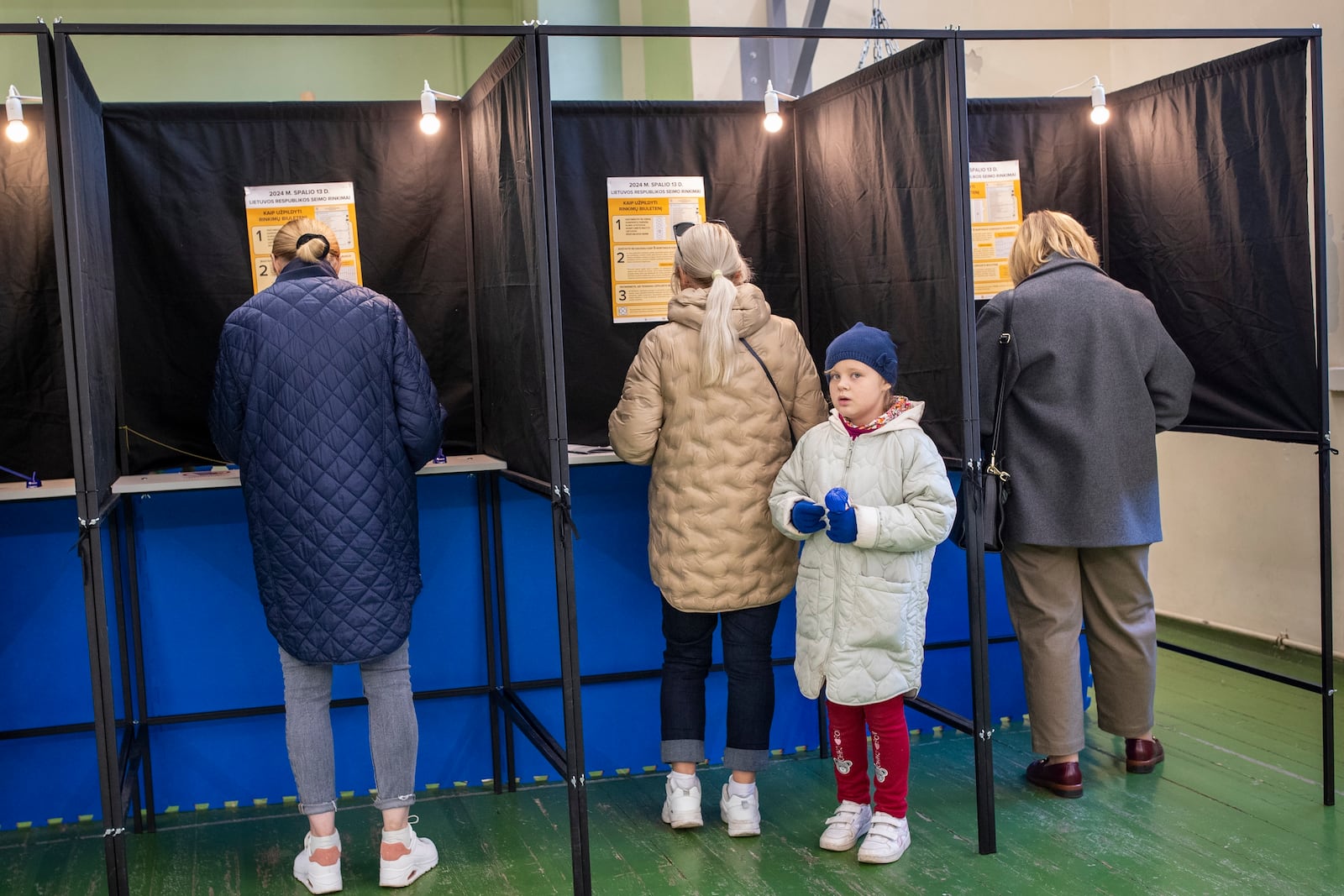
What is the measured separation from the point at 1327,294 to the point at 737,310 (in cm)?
287

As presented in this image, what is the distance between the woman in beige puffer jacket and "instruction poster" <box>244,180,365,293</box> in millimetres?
1002

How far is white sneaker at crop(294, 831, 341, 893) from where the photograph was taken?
9.75 feet

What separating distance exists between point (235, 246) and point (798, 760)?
7.44 feet

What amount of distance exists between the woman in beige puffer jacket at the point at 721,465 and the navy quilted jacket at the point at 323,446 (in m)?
0.63

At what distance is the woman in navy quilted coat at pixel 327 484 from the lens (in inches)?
113

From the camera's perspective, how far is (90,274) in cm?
273

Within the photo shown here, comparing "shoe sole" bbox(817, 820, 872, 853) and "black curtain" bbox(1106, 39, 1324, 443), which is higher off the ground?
"black curtain" bbox(1106, 39, 1324, 443)

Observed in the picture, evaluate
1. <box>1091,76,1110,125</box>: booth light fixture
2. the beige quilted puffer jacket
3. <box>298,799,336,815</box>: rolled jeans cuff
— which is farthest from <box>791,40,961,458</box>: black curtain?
<box>298,799,336,815</box>: rolled jeans cuff

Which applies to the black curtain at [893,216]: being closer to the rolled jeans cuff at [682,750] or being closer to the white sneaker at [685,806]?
the rolled jeans cuff at [682,750]

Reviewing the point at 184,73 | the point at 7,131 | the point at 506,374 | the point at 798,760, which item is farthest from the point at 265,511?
the point at 184,73

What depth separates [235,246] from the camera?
3.54m

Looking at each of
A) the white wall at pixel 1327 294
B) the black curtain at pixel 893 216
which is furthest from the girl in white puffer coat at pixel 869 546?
the white wall at pixel 1327 294

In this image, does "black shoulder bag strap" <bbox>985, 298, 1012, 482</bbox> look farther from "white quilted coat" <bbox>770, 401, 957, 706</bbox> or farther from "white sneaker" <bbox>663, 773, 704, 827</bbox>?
Answer: "white sneaker" <bbox>663, 773, 704, 827</bbox>

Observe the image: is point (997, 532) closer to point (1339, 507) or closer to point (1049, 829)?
point (1049, 829)
